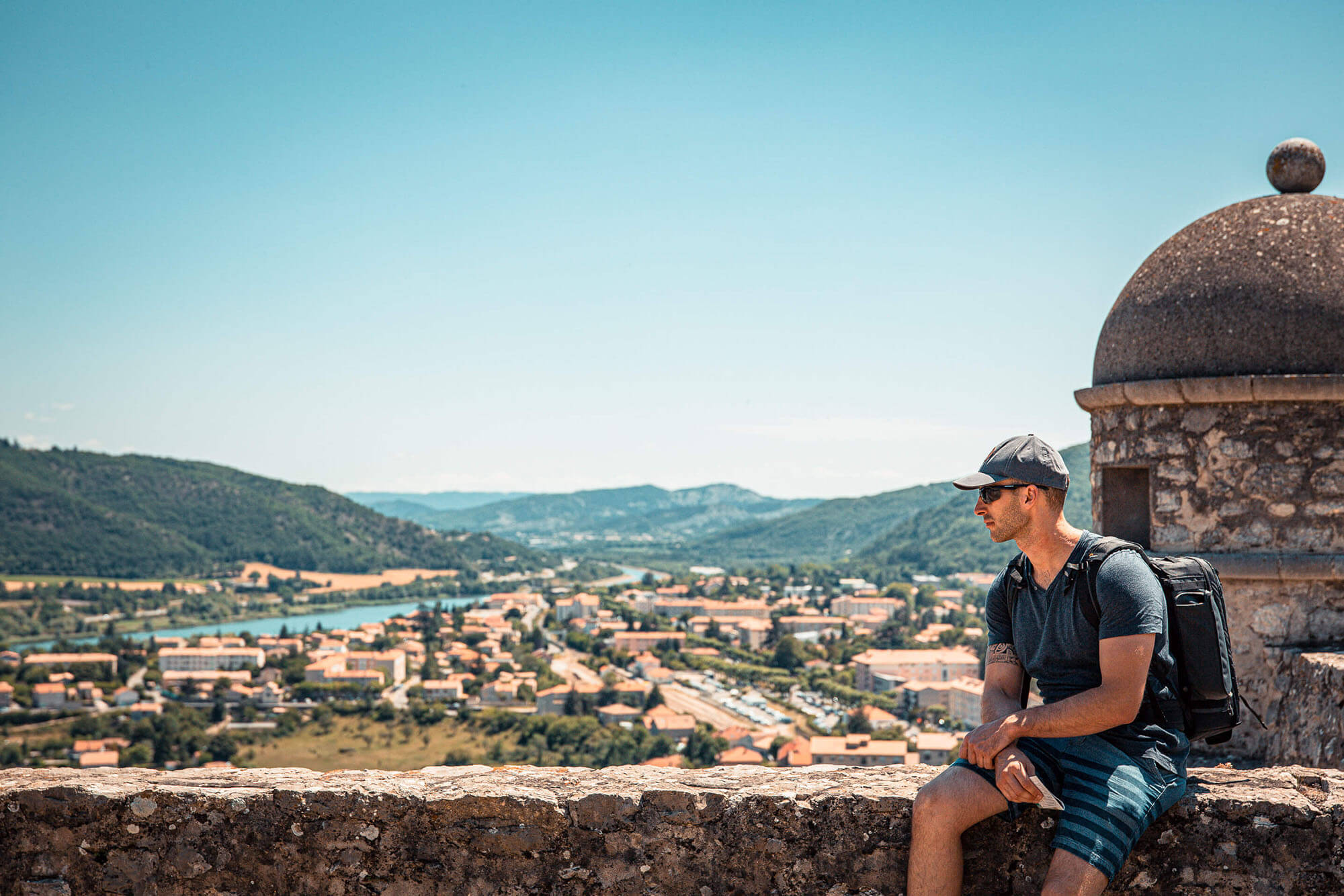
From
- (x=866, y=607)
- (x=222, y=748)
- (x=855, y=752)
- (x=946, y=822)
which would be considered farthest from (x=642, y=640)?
(x=946, y=822)

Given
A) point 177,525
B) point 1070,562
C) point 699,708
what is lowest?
point 699,708

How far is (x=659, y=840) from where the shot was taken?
2553 millimetres

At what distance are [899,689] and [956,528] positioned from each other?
275ft

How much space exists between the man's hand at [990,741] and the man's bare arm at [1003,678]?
25 centimetres

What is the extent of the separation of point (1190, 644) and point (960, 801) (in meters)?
0.62

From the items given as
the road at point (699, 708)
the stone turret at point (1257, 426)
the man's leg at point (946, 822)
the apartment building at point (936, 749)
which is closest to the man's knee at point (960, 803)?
the man's leg at point (946, 822)

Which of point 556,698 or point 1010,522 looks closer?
point 1010,522

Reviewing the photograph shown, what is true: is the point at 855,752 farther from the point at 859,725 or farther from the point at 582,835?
the point at 582,835

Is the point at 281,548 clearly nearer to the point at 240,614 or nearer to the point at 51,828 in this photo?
the point at 240,614

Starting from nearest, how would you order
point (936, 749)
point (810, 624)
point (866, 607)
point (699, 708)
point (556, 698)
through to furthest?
point (936, 749), point (556, 698), point (699, 708), point (810, 624), point (866, 607)

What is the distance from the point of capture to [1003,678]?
255 cm

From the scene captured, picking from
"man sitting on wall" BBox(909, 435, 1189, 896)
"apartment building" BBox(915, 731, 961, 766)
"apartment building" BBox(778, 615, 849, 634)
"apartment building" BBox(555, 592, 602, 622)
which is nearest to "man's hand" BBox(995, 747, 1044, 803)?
"man sitting on wall" BBox(909, 435, 1189, 896)

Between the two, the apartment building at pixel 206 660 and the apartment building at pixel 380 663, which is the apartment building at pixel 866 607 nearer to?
the apartment building at pixel 380 663

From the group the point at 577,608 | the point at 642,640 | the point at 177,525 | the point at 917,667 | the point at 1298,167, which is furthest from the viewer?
the point at 177,525
